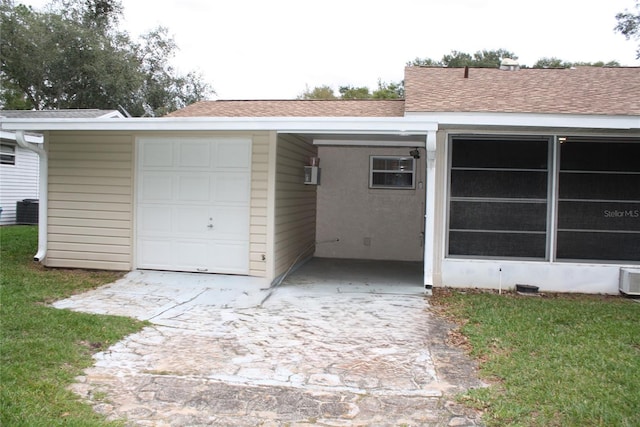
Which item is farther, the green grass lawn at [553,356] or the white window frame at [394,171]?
the white window frame at [394,171]

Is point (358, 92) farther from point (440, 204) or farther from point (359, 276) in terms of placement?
point (440, 204)

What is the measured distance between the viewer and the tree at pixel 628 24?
675 inches

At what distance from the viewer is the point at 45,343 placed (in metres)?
4.61

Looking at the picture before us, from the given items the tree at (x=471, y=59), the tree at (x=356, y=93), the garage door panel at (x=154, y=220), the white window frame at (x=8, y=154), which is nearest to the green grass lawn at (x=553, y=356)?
the garage door panel at (x=154, y=220)

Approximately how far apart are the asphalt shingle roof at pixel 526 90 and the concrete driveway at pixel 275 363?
9.86 ft

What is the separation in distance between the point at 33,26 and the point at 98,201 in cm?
1980

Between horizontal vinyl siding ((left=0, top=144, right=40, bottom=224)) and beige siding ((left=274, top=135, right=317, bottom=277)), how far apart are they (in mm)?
11100

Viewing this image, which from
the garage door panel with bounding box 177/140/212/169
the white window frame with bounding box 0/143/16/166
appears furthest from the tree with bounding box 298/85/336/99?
the garage door panel with bounding box 177/140/212/169

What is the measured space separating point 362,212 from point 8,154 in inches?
479

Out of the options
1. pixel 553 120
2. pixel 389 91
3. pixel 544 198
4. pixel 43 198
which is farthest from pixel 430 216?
pixel 389 91

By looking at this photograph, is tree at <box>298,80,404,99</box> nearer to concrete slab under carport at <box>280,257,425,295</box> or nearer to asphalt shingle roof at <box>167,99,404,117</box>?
asphalt shingle roof at <box>167,99,404,117</box>

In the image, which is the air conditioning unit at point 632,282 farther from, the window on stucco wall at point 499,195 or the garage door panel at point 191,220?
the garage door panel at point 191,220

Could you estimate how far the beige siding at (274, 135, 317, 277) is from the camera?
8156 millimetres

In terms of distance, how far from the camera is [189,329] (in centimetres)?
554
